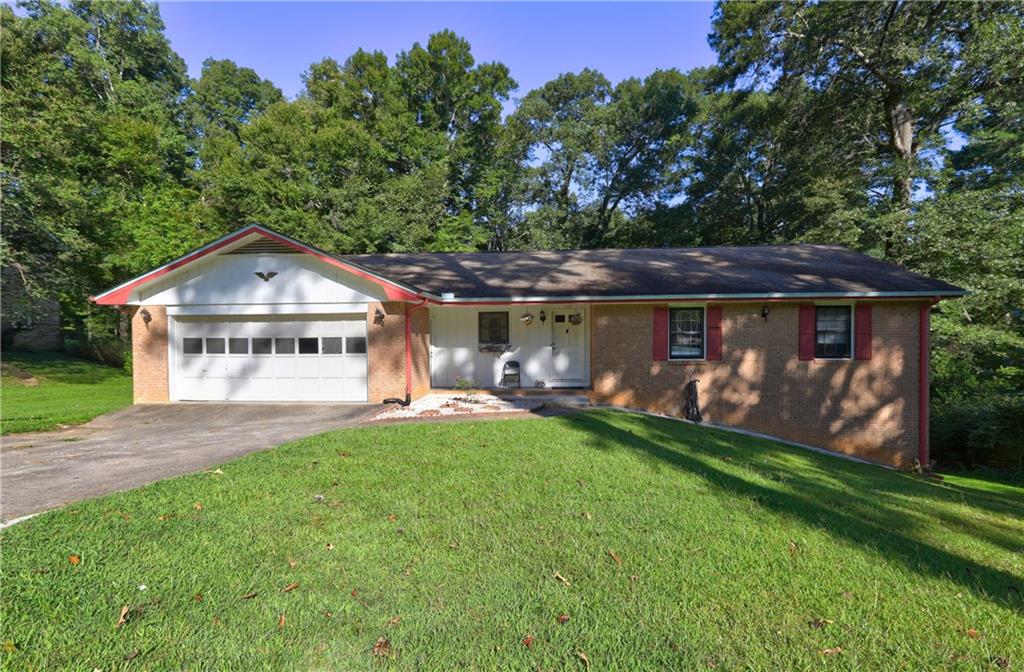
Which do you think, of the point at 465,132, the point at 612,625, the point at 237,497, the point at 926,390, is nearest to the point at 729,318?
the point at 926,390

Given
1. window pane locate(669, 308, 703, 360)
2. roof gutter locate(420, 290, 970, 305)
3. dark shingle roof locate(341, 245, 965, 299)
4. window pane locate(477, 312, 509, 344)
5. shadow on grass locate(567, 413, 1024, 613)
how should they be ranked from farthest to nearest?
window pane locate(477, 312, 509, 344) → window pane locate(669, 308, 703, 360) → dark shingle roof locate(341, 245, 965, 299) → roof gutter locate(420, 290, 970, 305) → shadow on grass locate(567, 413, 1024, 613)

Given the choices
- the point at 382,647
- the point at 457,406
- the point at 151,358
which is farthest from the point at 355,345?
the point at 382,647

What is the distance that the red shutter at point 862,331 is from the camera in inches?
426

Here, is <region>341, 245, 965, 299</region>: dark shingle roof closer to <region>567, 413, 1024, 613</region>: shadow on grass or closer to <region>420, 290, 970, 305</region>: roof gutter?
<region>420, 290, 970, 305</region>: roof gutter

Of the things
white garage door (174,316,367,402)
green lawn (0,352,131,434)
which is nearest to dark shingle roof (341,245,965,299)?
white garage door (174,316,367,402)

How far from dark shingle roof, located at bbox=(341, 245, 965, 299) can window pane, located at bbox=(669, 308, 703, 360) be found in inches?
26.7

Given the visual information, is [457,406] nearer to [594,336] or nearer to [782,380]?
[594,336]

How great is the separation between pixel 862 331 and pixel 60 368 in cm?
3037

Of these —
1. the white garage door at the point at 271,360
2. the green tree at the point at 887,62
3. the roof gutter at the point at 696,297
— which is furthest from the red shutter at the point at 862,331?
the white garage door at the point at 271,360

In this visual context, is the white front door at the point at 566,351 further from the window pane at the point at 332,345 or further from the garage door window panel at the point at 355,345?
the window pane at the point at 332,345

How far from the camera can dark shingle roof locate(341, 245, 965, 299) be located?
1080 centimetres

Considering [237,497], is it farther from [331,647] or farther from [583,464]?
[583,464]

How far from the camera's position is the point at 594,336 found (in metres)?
11.4

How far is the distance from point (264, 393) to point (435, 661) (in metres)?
11.0
